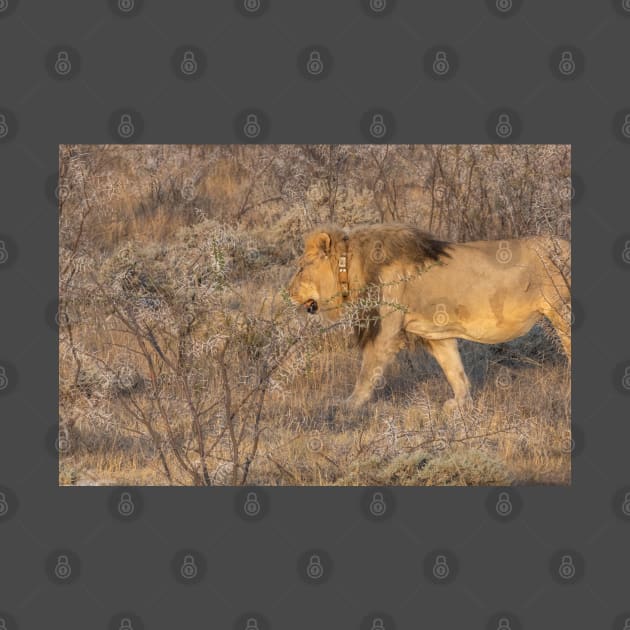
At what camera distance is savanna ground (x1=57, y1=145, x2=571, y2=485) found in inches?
467

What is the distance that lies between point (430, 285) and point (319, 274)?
130 cm

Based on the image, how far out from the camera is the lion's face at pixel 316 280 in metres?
13.5

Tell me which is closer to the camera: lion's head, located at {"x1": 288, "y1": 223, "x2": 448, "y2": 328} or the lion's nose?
lion's head, located at {"x1": 288, "y1": 223, "x2": 448, "y2": 328}

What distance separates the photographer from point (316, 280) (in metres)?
13.6

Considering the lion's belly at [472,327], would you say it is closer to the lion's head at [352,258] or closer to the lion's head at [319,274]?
the lion's head at [352,258]

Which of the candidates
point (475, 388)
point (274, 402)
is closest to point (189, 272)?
point (274, 402)

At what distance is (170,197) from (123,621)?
11965 millimetres

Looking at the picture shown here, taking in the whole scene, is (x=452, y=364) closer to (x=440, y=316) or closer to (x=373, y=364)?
(x=440, y=316)

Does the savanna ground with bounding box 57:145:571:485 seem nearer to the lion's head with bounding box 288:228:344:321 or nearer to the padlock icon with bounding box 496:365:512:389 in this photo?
the padlock icon with bounding box 496:365:512:389

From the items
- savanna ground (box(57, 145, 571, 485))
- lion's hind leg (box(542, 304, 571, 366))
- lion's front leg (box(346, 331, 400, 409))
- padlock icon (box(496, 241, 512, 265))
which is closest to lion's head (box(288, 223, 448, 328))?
lion's front leg (box(346, 331, 400, 409))

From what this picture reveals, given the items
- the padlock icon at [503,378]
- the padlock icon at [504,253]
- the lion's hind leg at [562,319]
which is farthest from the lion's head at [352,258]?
the padlock icon at [503,378]

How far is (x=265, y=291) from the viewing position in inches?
691

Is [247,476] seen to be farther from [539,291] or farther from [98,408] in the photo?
[539,291]

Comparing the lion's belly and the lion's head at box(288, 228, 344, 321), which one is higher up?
the lion's head at box(288, 228, 344, 321)
